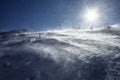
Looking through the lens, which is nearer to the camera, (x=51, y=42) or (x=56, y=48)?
(x=56, y=48)

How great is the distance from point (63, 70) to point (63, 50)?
5362 mm

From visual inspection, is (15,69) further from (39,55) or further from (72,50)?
(72,50)

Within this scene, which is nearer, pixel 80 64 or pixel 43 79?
pixel 43 79

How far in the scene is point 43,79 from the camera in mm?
16047

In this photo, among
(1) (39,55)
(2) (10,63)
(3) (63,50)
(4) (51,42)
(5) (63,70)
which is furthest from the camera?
(4) (51,42)

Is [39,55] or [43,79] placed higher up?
[39,55]

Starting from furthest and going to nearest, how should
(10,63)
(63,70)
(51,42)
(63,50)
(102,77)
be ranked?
(51,42), (63,50), (10,63), (63,70), (102,77)

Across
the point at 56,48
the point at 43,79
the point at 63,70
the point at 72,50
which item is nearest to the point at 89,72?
the point at 63,70

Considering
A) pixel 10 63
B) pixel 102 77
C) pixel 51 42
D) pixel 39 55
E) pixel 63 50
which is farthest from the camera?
pixel 51 42

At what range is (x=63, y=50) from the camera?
72.9 ft

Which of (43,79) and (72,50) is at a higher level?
(72,50)

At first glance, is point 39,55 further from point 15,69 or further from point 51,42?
point 51,42

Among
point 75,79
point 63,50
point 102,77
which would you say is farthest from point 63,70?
point 63,50

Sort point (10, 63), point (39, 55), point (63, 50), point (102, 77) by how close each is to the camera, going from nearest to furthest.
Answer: point (102, 77) < point (10, 63) < point (39, 55) < point (63, 50)
